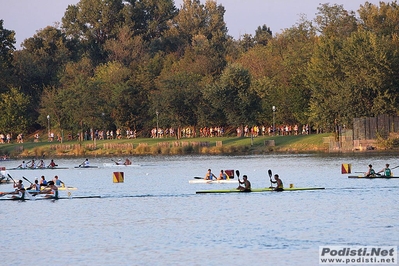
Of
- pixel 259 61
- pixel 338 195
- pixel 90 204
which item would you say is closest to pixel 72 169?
pixel 90 204

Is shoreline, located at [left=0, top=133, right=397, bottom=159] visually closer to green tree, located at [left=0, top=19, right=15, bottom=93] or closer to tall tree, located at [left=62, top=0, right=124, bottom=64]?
green tree, located at [left=0, top=19, right=15, bottom=93]

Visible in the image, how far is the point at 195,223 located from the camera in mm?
43188

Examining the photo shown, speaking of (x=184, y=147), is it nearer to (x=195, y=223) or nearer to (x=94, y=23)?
(x=94, y=23)

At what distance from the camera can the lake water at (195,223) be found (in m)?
34.8

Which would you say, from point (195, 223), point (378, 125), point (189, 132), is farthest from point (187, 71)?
point (195, 223)

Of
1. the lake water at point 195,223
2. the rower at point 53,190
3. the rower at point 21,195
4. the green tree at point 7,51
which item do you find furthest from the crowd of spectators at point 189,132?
the rower at point 21,195

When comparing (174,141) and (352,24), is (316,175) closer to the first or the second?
(174,141)

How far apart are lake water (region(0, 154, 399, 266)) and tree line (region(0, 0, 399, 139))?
3578cm

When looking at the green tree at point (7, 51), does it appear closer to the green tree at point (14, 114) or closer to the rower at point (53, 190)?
the green tree at point (14, 114)

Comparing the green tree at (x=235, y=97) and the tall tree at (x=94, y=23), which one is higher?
the tall tree at (x=94, y=23)

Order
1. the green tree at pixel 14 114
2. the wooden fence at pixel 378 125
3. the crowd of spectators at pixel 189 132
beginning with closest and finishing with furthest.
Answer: the wooden fence at pixel 378 125 → the crowd of spectators at pixel 189 132 → the green tree at pixel 14 114

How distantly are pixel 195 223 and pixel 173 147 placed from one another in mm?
66370

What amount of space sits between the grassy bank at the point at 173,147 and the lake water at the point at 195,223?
117 feet

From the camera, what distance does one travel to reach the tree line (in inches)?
4045
